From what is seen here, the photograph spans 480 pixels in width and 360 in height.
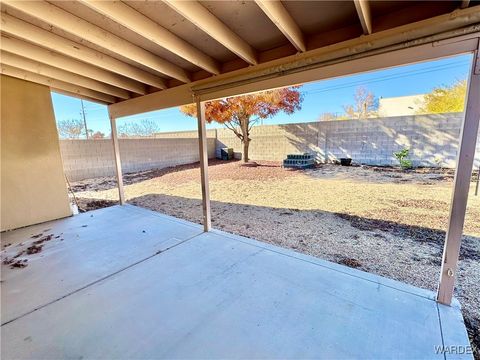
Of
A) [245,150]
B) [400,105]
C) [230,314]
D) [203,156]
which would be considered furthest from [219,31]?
[400,105]

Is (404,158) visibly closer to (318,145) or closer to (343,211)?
(318,145)

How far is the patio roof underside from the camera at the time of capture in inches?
60.6

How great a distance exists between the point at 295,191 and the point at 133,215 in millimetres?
3701

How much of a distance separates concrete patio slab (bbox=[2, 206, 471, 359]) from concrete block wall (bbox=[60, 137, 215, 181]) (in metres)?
5.80

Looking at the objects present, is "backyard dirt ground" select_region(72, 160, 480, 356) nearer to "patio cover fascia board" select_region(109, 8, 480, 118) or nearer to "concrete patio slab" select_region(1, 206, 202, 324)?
"concrete patio slab" select_region(1, 206, 202, 324)

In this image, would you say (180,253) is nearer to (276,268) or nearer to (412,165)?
(276,268)

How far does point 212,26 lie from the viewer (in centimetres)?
185

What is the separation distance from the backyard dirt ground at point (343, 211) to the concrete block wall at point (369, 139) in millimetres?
818

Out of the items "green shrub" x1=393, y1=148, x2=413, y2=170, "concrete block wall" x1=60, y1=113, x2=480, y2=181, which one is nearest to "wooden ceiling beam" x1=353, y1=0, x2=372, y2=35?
"concrete block wall" x1=60, y1=113, x2=480, y2=181

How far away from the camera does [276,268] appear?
2.26m

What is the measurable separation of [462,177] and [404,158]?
24.2 ft

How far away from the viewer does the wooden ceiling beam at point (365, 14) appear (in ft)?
4.63

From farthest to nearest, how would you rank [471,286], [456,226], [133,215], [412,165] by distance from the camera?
[412,165] < [133,215] < [471,286] < [456,226]

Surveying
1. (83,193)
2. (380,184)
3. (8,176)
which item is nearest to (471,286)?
(380,184)
